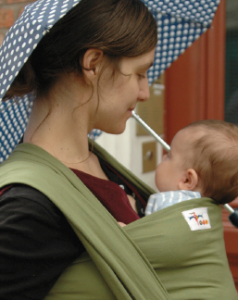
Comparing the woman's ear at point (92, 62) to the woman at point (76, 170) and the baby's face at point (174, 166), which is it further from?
the baby's face at point (174, 166)

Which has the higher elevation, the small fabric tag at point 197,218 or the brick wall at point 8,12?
the brick wall at point 8,12

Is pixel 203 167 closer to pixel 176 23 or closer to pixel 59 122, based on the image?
pixel 59 122

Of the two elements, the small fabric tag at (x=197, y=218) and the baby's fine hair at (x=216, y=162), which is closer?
the small fabric tag at (x=197, y=218)

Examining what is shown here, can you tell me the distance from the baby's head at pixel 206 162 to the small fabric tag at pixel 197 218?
0.16m

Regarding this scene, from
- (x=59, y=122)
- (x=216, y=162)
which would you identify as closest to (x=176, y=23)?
(x=216, y=162)

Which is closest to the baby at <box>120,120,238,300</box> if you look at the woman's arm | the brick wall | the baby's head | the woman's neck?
the baby's head

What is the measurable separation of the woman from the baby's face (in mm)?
116

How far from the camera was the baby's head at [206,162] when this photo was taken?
4.15ft

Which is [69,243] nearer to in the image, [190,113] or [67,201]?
[67,201]

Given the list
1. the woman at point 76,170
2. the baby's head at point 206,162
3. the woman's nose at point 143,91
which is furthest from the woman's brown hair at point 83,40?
the baby's head at point 206,162

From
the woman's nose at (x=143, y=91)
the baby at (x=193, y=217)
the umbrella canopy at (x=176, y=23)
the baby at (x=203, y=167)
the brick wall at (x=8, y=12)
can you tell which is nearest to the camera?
the baby at (x=193, y=217)

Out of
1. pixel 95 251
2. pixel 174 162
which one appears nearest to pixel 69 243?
pixel 95 251

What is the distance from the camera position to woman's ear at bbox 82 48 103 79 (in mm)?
995

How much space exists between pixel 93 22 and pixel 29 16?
0.57 ft
